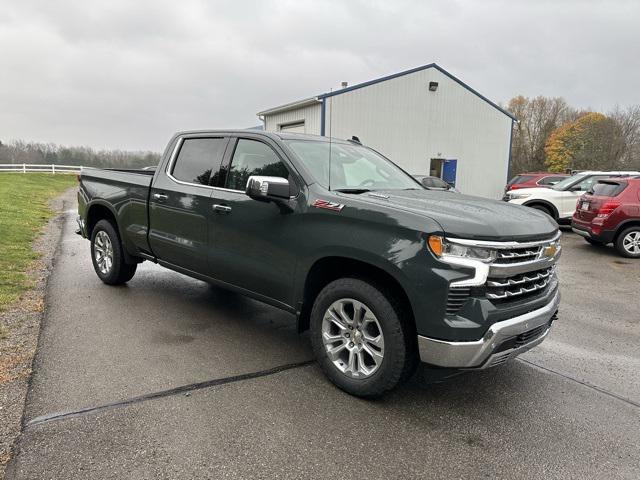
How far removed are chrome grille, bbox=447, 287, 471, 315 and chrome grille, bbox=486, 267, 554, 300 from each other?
16 centimetres

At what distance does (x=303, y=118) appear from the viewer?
68.3 feet

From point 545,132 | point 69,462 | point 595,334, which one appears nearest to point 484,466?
point 69,462

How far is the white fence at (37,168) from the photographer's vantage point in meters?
37.8

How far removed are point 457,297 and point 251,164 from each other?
2.26 m

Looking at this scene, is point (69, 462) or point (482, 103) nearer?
point (69, 462)

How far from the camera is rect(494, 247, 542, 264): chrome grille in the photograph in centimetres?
292

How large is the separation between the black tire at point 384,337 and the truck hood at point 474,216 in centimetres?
62

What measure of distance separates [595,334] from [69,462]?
4926mm

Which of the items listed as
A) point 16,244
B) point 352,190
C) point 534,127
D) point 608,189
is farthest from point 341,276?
point 534,127

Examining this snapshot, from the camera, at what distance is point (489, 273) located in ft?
9.32

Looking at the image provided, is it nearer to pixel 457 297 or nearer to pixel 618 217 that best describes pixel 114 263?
pixel 457 297

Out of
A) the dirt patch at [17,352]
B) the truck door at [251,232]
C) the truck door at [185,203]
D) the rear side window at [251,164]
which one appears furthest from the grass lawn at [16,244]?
the rear side window at [251,164]

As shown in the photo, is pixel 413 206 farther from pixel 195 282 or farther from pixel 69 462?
pixel 195 282

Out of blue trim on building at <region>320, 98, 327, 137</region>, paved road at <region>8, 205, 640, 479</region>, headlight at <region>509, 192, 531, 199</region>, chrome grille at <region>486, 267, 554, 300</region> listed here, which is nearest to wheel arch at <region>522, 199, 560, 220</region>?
headlight at <region>509, 192, 531, 199</region>
